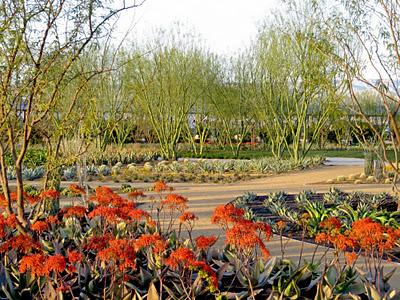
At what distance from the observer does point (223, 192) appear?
13617mm

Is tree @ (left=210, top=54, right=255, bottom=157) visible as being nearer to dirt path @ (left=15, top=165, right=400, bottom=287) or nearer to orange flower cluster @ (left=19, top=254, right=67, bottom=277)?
dirt path @ (left=15, top=165, right=400, bottom=287)

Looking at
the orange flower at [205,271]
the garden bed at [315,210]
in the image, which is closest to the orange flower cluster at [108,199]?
the orange flower at [205,271]

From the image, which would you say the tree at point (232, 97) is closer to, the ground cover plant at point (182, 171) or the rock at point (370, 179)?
the ground cover plant at point (182, 171)

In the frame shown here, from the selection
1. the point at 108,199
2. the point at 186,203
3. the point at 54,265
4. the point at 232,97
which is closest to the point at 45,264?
the point at 54,265

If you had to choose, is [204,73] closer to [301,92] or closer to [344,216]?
[301,92]

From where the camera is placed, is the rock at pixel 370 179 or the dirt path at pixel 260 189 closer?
the dirt path at pixel 260 189

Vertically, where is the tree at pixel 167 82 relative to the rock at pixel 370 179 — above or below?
above

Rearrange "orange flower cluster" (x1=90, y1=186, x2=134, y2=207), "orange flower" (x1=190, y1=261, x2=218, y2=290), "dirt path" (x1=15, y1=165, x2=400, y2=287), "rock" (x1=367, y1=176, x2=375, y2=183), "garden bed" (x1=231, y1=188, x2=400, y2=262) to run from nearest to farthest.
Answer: "orange flower" (x1=190, y1=261, x2=218, y2=290)
"orange flower cluster" (x1=90, y1=186, x2=134, y2=207)
"dirt path" (x1=15, y1=165, x2=400, y2=287)
"garden bed" (x1=231, y1=188, x2=400, y2=262)
"rock" (x1=367, y1=176, x2=375, y2=183)

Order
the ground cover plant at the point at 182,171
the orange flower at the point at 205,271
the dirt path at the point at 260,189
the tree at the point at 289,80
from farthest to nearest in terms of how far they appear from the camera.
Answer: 1. the tree at the point at 289,80
2. the ground cover plant at the point at 182,171
3. the dirt path at the point at 260,189
4. the orange flower at the point at 205,271

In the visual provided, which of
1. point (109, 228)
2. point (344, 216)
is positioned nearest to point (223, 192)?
point (344, 216)

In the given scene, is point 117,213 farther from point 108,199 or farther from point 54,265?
point 54,265

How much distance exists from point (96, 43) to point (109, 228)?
2.23m

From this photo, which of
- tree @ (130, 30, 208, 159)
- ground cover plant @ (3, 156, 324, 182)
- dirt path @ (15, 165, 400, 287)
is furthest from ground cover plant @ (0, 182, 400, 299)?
tree @ (130, 30, 208, 159)

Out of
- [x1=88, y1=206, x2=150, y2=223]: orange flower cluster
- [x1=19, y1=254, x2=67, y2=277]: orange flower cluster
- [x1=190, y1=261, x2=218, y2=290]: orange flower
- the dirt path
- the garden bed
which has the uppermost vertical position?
[x1=88, y1=206, x2=150, y2=223]: orange flower cluster
